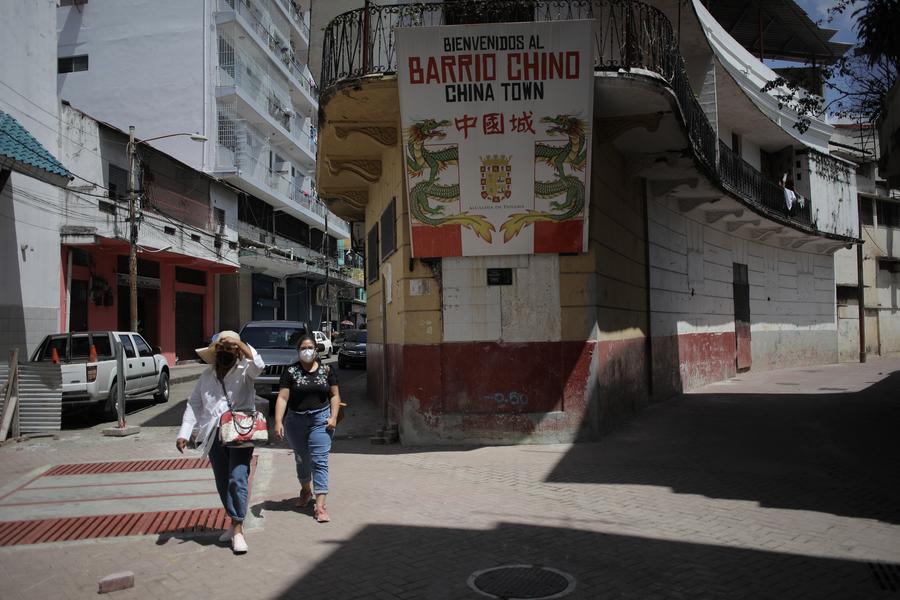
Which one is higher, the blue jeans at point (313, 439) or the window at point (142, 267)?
the window at point (142, 267)

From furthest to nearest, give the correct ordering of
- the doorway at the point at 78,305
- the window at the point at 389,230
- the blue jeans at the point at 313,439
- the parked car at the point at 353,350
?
the parked car at the point at 353,350 → the doorway at the point at 78,305 → the window at the point at 389,230 → the blue jeans at the point at 313,439

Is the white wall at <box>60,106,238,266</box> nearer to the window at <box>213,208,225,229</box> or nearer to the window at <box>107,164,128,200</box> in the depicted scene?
the window at <box>107,164,128,200</box>

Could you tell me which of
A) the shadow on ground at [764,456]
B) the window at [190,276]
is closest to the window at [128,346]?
the shadow on ground at [764,456]

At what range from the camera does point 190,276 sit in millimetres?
30797

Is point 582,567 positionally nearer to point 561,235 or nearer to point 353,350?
point 561,235

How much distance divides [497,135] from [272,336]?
347 inches

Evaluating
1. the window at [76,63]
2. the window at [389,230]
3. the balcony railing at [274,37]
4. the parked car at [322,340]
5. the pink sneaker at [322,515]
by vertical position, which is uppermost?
the balcony railing at [274,37]

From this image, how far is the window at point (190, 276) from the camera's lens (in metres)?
29.7

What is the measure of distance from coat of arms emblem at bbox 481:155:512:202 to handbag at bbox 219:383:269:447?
5450 millimetres

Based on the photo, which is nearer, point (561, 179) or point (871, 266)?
point (561, 179)

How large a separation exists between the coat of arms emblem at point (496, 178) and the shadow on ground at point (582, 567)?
5.32 m

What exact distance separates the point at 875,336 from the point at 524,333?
27.0 metres

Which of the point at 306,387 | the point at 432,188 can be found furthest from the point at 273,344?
the point at 306,387

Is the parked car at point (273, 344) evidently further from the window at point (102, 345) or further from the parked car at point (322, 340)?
the window at point (102, 345)
